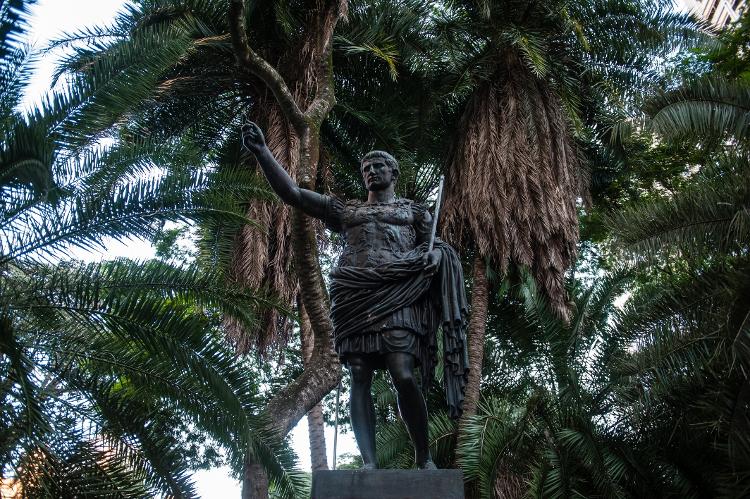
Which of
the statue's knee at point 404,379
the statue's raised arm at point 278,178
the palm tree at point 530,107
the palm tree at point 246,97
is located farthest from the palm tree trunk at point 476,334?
the statue's knee at point 404,379

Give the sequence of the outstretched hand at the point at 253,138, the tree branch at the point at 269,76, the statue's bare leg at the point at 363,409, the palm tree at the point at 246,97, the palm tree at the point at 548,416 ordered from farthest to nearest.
Result: the tree branch at the point at 269,76 → the palm tree at the point at 548,416 → the palm tree at the point at 246,97 → the outstretched hand at the point at 253,138 → the statue's bare leg at the point at 363,409

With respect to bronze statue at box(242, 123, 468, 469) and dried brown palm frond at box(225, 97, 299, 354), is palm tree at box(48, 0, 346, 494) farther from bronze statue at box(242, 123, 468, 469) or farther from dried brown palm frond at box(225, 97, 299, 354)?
bronze statue at box(242, 123, 468, 469)

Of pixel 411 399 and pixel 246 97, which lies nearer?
pixel 411 399

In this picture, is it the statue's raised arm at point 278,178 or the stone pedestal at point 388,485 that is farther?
the statue's raised arm at point 278,178

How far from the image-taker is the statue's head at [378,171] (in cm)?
546

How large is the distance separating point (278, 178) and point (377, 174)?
0.64m

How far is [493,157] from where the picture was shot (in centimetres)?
1227

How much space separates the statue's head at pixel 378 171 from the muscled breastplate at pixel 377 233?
0.48 ft

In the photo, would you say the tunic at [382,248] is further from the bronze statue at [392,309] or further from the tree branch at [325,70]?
the tree branch at [325,70]

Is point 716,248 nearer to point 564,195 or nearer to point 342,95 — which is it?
point 564,195

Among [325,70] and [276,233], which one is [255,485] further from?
[325,70]

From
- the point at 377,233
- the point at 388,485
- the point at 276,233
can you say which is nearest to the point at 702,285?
the point at 377,233

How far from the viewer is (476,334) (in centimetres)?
1120

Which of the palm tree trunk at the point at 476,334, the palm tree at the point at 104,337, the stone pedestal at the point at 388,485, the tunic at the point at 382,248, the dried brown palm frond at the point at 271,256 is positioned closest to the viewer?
the stone pedestal at the point at 388,485
